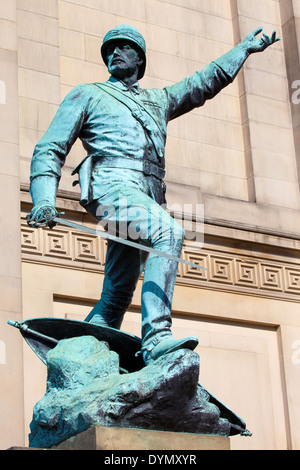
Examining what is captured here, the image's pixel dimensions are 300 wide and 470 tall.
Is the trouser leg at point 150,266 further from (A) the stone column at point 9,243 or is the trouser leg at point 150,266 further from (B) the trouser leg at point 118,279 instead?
(A) the stone column at point 9,243

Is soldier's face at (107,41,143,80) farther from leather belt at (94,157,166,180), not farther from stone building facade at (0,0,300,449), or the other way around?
stone building facade at (0,0,300,449)

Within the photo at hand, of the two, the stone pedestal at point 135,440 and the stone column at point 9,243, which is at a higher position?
the stone column at point 9,243

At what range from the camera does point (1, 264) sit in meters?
10.2

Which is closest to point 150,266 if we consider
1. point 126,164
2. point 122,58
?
point 126,164

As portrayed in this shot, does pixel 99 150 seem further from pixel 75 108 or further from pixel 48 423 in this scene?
pixel 48 423

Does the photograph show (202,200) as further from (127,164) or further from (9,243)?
(127,164)

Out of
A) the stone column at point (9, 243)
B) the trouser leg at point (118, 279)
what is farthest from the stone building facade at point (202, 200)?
the trouser leg at point (118, 279)

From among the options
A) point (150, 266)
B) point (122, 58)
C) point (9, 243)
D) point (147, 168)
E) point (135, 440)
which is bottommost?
point (135, 440)

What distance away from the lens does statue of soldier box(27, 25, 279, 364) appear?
22.2ft

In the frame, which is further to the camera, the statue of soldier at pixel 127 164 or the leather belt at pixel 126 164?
the leather belt at pixel 126 164

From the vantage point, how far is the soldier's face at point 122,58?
757cm

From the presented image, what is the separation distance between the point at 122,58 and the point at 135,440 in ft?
9.24

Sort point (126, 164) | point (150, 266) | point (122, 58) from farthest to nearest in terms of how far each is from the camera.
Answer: point (122, 58) < point (126, 164) < point (150, 266)

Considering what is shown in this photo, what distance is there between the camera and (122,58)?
7566mm
